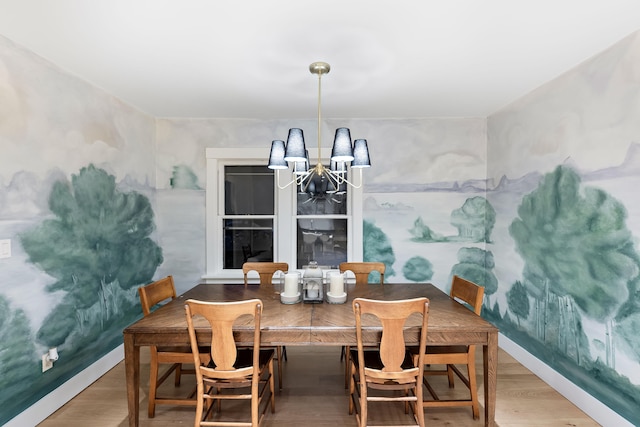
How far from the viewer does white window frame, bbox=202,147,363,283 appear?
12.0ft

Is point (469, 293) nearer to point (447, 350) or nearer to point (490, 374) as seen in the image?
point (447, 350)

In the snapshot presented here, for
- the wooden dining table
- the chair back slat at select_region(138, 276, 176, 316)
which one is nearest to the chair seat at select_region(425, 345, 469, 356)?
the wooden dining table

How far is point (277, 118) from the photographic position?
3627 millimetres

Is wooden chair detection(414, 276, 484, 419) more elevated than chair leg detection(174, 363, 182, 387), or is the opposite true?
wooden chair detection(414, 276, 484, 419)

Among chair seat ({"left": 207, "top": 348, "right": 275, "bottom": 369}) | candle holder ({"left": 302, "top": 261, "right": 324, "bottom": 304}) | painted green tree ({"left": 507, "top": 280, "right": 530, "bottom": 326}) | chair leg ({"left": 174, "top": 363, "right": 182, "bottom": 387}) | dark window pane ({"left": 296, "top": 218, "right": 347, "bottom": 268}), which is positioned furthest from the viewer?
dark window pane ({"left": 296, "top": 218, "right": 347, "bottom": 268})

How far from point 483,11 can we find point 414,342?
178cm

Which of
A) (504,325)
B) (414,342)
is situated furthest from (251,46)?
(504,325)

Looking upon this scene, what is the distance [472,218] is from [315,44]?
259 centimetres

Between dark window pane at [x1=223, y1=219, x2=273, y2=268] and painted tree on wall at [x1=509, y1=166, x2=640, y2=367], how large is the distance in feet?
8.37

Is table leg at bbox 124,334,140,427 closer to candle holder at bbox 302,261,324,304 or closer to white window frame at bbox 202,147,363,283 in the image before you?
candle holder at bbox 302,261,324,304

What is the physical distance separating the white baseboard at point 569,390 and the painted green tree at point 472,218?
43.4 inches

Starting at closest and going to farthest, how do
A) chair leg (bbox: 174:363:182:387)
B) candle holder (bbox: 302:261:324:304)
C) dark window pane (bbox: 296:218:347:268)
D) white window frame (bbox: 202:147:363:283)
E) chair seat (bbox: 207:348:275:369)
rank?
chair seat (bbox: 207:348:275:369), candle holder (bbox: 302:261:324:304), chair leg (bbox: 174:363:182:387), white window frame (bbox: 202:147:363:283), dark window pane (bbox: 296:218:347:268)

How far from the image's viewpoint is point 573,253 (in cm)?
241

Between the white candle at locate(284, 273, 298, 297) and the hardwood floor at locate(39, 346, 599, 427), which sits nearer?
the hardwood floor at locate(39, 346, 599, 427)
